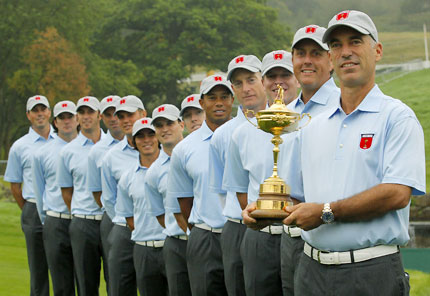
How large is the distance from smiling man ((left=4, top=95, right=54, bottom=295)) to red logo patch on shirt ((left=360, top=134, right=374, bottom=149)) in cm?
794

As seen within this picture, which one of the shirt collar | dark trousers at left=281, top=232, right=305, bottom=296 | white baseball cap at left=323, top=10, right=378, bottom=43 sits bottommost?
dark trousers at left=281, top=232, right=305, bottom=296

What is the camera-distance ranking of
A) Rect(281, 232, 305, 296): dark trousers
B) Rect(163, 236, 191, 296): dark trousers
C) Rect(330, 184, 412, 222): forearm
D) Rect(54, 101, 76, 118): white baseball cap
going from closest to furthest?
Rect(330, 184, 412, 222): forearm, Rect(281, 232, 305, 296): dark trousers, Rect(163, 236, 191, 296): dark trousers, Rect(54, 101, 76, 118): white baseball cap

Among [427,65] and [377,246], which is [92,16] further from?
[377,246]

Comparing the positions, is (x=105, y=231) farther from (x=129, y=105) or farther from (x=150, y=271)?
(x=150, y=271)

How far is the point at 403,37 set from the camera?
65.1 metres

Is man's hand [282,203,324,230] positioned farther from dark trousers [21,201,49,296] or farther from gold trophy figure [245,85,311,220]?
dark trousers [21,201,49,296]

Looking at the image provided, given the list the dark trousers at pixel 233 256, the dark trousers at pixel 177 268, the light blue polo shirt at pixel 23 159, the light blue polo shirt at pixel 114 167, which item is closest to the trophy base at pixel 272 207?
the dark trousers at pixel 233 256

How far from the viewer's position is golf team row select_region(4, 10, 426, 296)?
405 cm

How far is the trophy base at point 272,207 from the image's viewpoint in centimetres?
412

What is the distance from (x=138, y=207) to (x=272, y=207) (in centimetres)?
427

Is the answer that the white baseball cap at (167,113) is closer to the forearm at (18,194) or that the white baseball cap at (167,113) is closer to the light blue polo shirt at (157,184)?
the light blue polo shirt at (157,184)

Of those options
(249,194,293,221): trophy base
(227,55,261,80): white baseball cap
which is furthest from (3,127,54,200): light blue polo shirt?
(249,194,293,221): trophy base

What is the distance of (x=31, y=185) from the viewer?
11.7 m

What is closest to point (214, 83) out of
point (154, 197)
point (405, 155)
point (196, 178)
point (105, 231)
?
point (196, 178)
